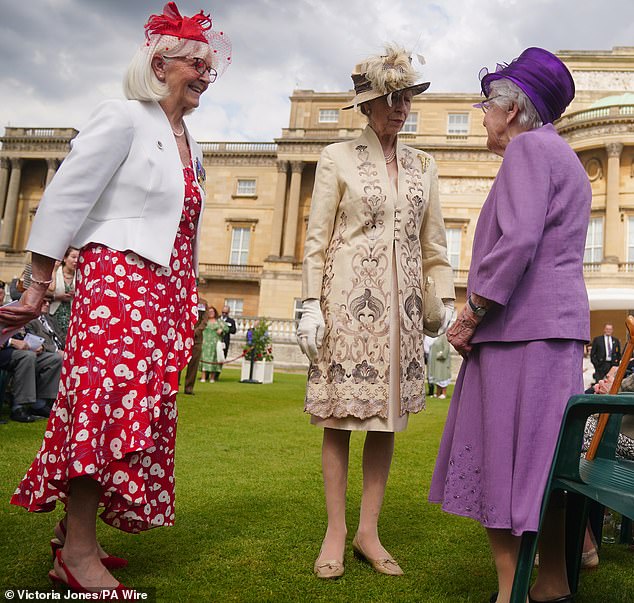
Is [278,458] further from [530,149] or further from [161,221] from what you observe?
[530,149]

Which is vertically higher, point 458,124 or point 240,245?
point 458,124

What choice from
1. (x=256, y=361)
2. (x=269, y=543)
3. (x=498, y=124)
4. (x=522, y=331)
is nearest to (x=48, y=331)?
(x=269, y=543)

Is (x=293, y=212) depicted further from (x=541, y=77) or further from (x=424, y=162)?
(x=541, y=77)

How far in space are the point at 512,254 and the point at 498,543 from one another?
1.02 meters

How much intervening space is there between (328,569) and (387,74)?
6.99 feet

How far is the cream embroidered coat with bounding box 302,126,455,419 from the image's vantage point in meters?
2.75

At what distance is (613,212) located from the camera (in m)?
29.5

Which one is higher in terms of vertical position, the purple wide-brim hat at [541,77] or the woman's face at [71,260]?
the purple wide-brim hat at [541,77]

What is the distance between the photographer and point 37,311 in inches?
91.7

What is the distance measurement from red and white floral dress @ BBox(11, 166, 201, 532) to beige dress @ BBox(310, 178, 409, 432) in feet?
2.44

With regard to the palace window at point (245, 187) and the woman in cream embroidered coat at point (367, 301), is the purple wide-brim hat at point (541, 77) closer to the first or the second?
the woman in cream embroidered coat at point (367, 301)

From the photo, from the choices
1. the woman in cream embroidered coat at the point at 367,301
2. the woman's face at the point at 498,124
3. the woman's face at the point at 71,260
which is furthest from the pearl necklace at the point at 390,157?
the woman's face at the point at 71,260

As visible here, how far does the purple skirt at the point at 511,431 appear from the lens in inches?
82.8

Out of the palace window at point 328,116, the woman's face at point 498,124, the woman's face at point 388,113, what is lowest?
the woman's face at point 498,124
